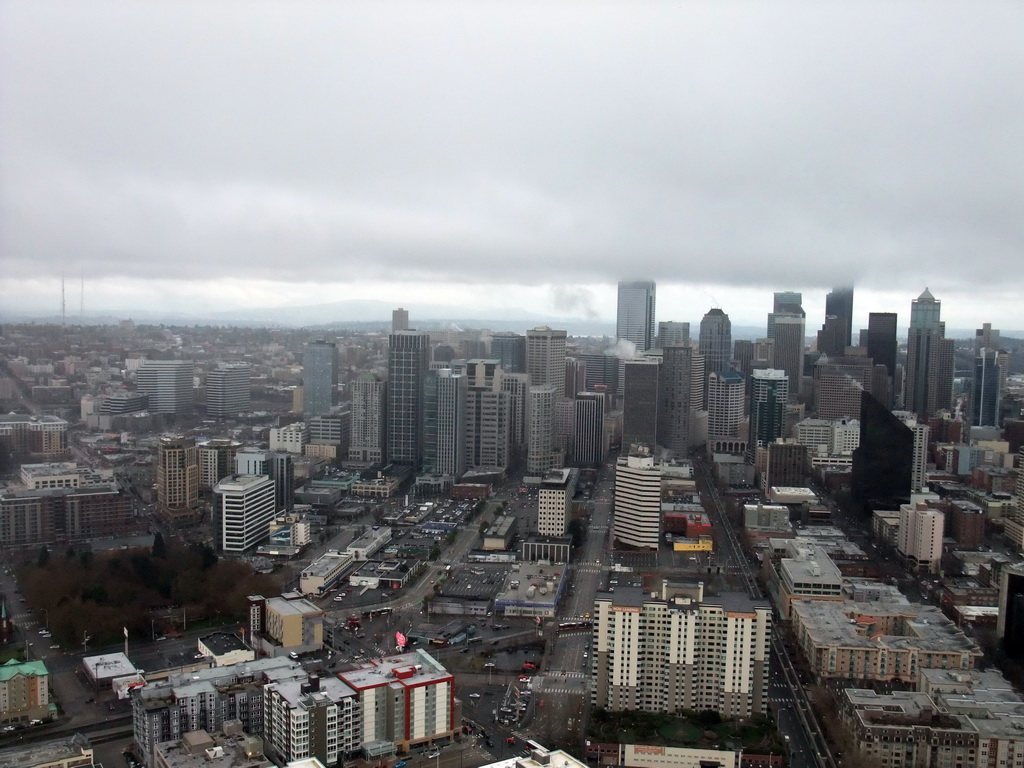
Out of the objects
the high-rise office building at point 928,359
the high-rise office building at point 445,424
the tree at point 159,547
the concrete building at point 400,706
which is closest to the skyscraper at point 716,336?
the high-rise office building at point 928,359

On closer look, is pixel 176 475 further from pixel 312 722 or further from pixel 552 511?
pixel 312 722

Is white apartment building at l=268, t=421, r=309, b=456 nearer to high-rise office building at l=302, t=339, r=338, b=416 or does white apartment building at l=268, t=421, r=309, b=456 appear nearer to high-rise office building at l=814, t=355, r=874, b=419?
high-rise office building at l=302, t=339, r=338, b=416

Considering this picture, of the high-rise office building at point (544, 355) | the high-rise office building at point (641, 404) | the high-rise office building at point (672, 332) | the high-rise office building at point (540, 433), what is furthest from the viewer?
the high-rise office building at point (672, 332)

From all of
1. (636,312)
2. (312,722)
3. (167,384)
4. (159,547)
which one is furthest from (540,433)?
(312,722)

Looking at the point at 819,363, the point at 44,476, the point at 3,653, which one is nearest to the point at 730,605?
the point at 3,653

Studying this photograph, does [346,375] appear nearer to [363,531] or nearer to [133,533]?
[363,531]

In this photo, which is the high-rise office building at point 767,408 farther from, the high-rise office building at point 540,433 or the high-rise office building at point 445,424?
the high-rise office building at point 445,424
